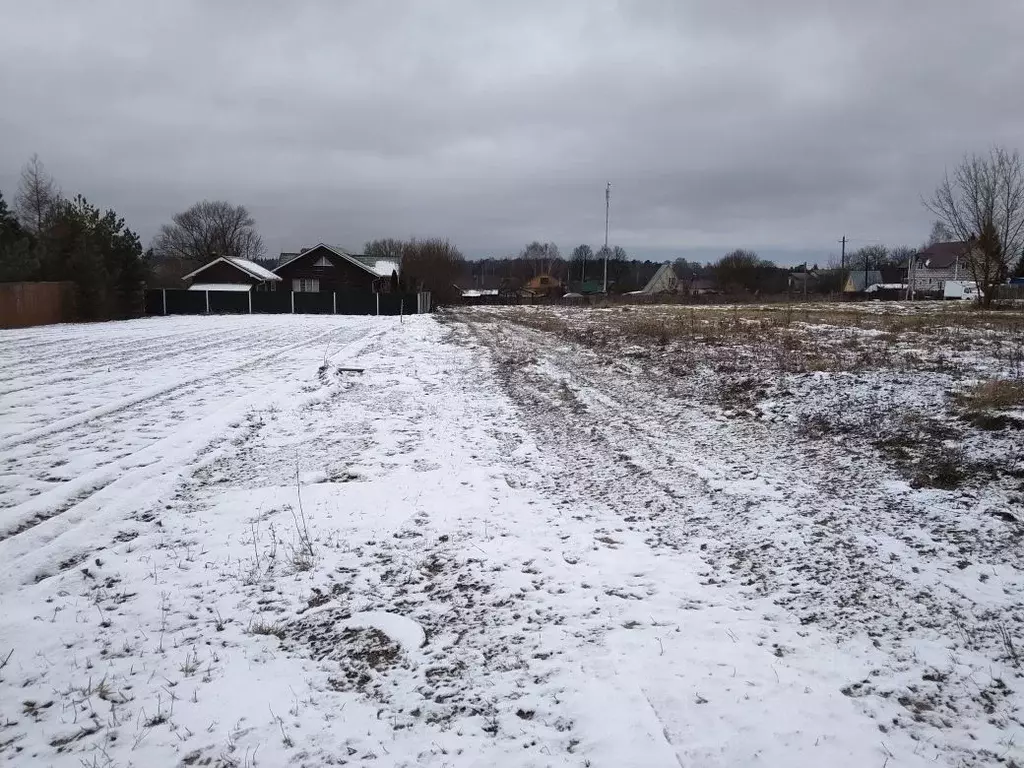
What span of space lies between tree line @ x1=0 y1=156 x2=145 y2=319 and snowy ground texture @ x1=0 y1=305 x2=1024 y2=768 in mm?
24782

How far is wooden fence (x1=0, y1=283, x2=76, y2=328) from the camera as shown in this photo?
25448 millimetres

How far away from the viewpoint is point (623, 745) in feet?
8.61

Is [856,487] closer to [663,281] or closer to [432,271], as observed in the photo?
[432,271]

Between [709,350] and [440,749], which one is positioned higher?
[709,350]

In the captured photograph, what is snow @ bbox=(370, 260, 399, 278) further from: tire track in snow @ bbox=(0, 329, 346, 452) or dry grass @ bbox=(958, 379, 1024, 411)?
dry grass @ bbox=(958, 379, 1024, 411)

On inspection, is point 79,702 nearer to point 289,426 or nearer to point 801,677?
point 801,677

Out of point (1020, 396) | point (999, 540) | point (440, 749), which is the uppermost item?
point (1020, 396)

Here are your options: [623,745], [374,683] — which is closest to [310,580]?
[374,683]

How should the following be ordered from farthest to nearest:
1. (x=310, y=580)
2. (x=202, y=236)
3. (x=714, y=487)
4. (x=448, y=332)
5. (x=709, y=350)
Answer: (x=202, y=236) → (x=448, y=332) → (x=709, y=350) → (x=714, y=487) → (x=310, y=580)

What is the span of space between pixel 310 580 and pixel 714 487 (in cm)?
366

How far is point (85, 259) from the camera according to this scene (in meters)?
28.4

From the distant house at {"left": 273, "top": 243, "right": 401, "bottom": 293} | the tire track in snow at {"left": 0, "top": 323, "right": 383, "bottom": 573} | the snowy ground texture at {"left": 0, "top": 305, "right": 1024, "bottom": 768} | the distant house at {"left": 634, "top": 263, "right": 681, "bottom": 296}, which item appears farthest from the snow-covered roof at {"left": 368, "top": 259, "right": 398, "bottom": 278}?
the snowy ground texture at {"left": 0, "top": 305, "right": 1024, "bottom": 768}

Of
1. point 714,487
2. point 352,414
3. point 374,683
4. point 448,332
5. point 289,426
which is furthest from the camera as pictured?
point 448,332

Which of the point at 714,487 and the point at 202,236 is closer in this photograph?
the point at 714,487
